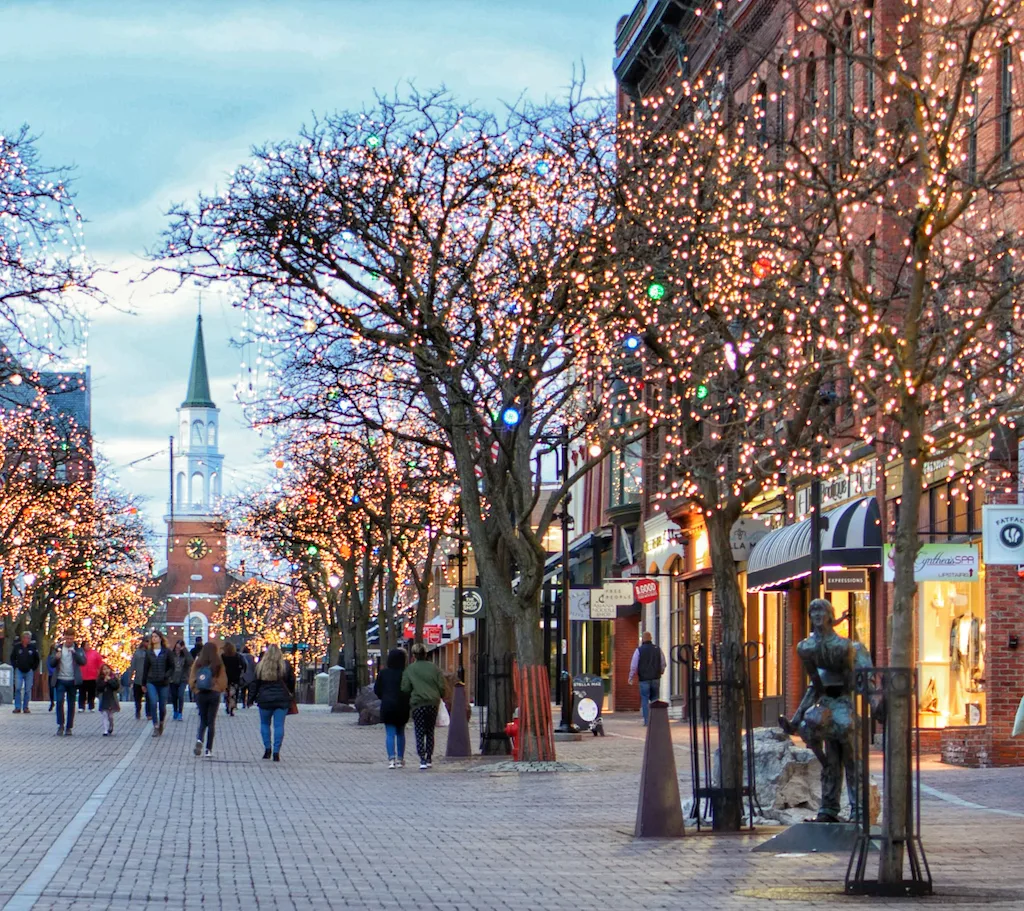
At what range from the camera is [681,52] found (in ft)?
142

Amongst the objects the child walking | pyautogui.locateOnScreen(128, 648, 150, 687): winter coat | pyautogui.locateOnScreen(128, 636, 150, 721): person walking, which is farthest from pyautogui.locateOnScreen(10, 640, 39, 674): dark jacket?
the child walking

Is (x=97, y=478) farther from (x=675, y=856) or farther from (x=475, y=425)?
(x=675, y=856)

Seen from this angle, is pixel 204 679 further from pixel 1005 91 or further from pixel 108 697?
pixel 1005 91

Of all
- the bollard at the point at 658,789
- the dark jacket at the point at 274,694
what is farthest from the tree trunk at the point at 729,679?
the dark jacket at the point at 274,694

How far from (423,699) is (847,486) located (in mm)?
10403

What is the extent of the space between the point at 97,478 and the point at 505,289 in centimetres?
5648

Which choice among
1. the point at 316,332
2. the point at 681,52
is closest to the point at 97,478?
the point at 681,52

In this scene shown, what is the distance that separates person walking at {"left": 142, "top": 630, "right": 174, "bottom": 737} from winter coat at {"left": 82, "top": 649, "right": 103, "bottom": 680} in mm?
1923

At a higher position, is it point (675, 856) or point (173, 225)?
point (173, 225)

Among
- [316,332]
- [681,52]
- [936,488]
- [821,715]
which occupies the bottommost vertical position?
[821,715]

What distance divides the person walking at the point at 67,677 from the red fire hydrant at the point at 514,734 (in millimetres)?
8974

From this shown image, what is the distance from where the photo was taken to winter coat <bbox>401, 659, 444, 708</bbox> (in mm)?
26453

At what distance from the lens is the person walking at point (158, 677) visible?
3481 centimetres

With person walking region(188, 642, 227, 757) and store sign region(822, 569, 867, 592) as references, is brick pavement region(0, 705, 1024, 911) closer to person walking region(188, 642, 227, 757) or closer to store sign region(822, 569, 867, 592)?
person walking region(188, 642, 227, 757)
